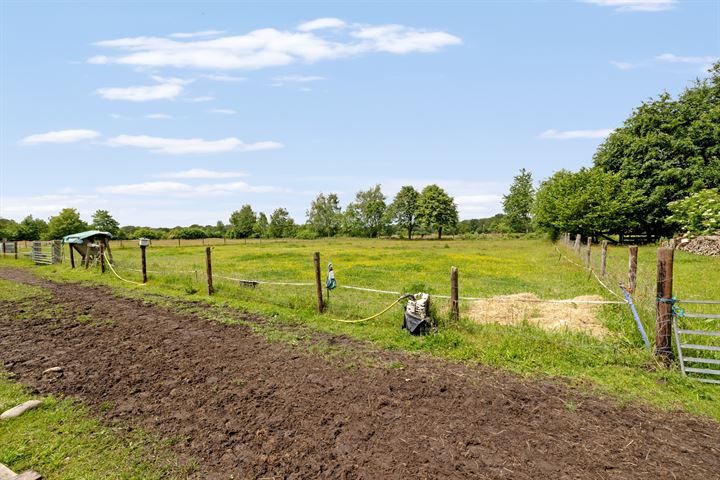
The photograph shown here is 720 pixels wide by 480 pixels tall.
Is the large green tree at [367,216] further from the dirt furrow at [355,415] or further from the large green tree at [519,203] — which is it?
the dirt furrow at [355,415]

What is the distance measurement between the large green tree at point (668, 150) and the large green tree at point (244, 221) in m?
78.7

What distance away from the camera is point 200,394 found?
227 inches

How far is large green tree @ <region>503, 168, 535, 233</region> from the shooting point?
8881 cm

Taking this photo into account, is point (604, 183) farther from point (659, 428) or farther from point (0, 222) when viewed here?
point (0, 222)

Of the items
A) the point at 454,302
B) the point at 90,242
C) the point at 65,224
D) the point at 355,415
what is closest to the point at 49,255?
the point at 90,242

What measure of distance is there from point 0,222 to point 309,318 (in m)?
105

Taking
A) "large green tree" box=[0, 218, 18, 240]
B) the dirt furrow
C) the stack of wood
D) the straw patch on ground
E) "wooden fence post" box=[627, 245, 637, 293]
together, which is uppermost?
"large green tree" box=[0, 218, 18, 240]

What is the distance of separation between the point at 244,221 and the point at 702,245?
322 feet

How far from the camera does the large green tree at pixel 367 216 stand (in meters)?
99.2

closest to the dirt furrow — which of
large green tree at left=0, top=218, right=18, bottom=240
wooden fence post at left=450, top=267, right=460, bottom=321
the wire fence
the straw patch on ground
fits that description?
wooden fence post at left=450, top=267, right=460, bottom=321

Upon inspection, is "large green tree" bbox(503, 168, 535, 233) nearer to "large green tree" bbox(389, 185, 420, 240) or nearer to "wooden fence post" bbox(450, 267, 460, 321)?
"large green tree" bbox(389, 185, 420, 240)

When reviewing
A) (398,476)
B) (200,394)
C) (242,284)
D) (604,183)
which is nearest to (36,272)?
(242,284)

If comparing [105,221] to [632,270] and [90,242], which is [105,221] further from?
[632,270]

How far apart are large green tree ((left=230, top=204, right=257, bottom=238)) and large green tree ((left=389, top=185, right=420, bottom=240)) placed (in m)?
35.4
